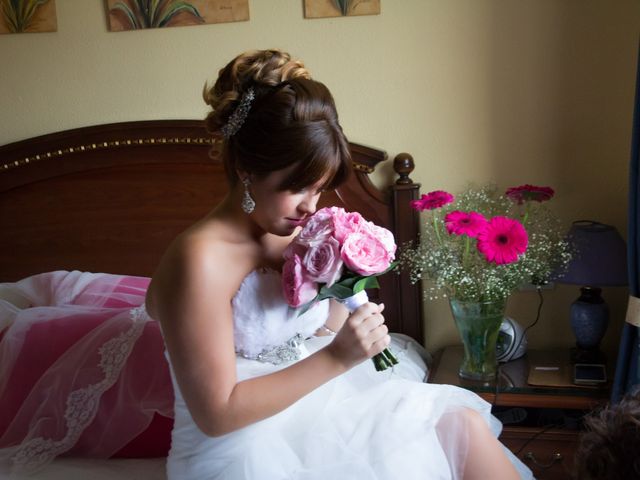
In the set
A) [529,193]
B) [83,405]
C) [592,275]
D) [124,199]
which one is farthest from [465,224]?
[124,199]

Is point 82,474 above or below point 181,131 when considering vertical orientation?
below

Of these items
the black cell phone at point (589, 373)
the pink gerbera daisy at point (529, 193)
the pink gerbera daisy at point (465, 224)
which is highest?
the pink gerbera daisy at point (529, 193)

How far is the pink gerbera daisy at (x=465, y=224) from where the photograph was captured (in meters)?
1.89

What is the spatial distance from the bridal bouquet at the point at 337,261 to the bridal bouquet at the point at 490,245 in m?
0.58

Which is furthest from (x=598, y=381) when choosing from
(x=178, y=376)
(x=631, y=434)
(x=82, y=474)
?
(x=82, y=474)

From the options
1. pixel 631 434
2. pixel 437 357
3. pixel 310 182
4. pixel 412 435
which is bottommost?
pixel 437 357

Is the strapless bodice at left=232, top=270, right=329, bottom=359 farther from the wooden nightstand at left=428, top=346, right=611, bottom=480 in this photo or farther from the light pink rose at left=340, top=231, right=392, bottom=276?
the wooden nightstand at left=428, top=346, right=611, bottom=480

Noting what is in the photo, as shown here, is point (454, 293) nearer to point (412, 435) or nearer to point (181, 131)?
point (412, 435)

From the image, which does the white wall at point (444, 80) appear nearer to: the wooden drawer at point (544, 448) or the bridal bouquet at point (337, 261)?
the wooden drawer at point (544, 448)

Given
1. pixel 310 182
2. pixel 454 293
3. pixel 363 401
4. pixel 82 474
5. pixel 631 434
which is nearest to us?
pixel 631 434

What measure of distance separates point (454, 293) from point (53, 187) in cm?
157

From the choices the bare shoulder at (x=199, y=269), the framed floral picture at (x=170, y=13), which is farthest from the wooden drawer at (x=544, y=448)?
the framed floral picture at (x=170, y=13)

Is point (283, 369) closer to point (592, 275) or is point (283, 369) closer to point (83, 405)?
point (83, 405)

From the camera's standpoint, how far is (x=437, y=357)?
2404 mm
